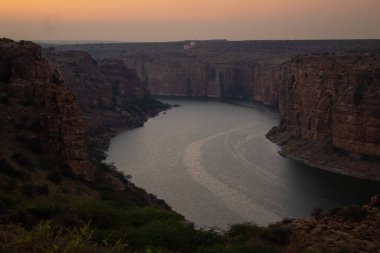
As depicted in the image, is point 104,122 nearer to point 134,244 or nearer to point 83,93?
point 83,93

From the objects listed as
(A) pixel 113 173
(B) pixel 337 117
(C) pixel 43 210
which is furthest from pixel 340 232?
(B) pixel 337 117

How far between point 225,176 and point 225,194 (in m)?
4.95

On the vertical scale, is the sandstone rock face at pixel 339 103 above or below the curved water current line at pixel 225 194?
above

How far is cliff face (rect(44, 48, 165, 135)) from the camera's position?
60.0m

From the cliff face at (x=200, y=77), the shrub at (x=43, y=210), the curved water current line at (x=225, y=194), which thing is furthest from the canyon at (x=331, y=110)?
the shrub at (x=43, y=210)

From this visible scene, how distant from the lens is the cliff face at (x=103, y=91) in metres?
60.0

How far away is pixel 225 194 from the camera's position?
1318 inches

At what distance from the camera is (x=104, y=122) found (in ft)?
195

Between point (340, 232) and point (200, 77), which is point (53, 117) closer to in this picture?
point (340, 232)

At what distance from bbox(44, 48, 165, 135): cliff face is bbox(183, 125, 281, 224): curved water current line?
14220mm

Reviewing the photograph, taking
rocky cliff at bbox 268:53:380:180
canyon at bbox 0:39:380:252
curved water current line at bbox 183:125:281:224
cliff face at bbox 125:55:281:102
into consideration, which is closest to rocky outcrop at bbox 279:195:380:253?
canyon at bbox 0:39:380:252

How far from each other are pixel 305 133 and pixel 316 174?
11.0m

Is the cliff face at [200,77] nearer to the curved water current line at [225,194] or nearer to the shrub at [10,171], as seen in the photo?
the curved water current line at [225,194]

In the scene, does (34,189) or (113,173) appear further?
(113,173)
